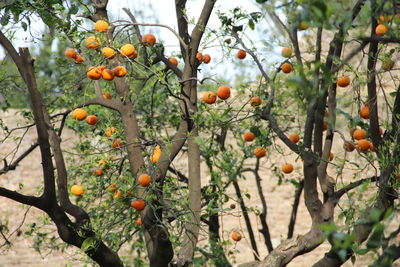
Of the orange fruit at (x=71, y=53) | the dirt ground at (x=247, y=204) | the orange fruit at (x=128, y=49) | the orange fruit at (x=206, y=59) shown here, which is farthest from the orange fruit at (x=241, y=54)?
the dirt ground at (x=247, y=204)

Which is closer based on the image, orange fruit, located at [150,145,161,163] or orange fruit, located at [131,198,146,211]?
orange fruit, located at [131,198,146,211]

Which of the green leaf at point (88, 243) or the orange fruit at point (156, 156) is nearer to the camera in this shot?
the green leaf at point (88, 243)

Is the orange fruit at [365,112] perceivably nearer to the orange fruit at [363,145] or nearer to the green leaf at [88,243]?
the orange fruit at [363,145]

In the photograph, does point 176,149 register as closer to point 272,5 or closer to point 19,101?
point 272,5

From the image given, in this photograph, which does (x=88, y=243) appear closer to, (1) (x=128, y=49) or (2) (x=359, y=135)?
(1) (x=128, y=49)

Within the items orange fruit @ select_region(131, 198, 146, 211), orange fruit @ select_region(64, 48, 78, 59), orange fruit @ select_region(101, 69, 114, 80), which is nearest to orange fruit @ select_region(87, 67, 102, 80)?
orange fruit @ select_region(101, 69, 114, 80)

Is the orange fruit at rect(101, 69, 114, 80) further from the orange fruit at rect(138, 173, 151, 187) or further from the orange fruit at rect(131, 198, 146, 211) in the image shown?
the orange fruit at rect(131, 198, 146, 211)

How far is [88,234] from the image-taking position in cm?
333

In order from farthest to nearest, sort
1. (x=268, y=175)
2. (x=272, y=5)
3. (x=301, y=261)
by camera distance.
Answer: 1. (x=268, y=175)
2. (x=301, y=261)
3. (x=272, y=5)

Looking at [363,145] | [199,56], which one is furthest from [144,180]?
[363,145]

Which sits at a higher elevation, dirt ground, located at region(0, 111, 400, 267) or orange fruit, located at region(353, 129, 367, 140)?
dirt ground, located at region(0, 111, 400, 267)

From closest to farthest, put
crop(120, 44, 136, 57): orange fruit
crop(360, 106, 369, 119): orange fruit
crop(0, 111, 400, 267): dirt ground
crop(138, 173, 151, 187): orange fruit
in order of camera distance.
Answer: crop(120, 44, 136, 57): orange fruit
crop(138, 173, 151, 187): orange fruit
crop(360, 106, 369, 119): orange fruit
crop(0, 111, 400, 267): dirt ground

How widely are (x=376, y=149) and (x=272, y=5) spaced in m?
1.10

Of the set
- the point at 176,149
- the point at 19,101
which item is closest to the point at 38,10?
the point at 176,149
